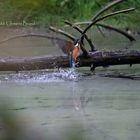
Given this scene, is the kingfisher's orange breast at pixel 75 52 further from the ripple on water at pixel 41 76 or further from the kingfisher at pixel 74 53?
the ripple on water at pixel 41 76

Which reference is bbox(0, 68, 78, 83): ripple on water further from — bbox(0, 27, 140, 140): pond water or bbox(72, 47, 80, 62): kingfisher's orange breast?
bbox(72, 47, 80, 62): kingfisher's orange breast

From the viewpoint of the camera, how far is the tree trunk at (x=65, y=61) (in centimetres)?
441

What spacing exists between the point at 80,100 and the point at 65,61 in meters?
1.13

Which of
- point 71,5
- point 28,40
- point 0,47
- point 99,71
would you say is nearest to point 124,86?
point 99,71

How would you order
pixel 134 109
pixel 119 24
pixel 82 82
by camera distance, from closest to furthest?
1. pixel 134 109
2. pixel 82 82
3. pixel 119 24

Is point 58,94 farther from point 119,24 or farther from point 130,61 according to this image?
point 119,24

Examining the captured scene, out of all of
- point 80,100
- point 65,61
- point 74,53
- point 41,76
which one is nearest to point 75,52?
point 74,53

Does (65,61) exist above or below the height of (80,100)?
above

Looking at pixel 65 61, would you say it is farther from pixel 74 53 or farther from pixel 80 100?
pixel 80 100

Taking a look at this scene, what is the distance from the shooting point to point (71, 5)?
240cm

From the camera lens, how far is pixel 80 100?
3.33 m

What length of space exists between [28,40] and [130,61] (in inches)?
183

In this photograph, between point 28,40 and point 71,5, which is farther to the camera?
point 28,40

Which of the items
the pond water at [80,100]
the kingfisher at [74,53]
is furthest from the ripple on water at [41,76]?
the kingfisher at [74,53]
